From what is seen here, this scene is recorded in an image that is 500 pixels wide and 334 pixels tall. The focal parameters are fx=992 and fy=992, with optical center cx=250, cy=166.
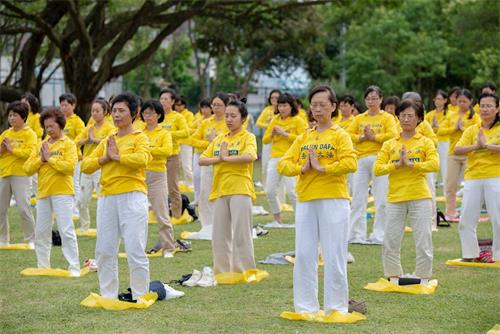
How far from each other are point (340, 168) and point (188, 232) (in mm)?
6909

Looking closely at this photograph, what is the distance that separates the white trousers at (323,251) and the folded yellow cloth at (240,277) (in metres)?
A: 2.11

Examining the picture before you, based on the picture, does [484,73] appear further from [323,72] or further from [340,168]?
[340,168]

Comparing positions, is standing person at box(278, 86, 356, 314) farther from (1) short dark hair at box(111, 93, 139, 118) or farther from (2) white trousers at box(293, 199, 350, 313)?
(1) short dark hair at box(111, 93, 139, 118)

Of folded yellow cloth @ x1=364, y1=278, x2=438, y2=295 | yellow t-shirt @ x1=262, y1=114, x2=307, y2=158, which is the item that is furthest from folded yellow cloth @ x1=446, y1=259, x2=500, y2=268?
yellow t-shirt @ x1=262, y1=114, x2=307, y2=158

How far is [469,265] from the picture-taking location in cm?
1194

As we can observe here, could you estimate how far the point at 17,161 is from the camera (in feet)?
42.8

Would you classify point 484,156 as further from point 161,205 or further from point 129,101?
point 129,101

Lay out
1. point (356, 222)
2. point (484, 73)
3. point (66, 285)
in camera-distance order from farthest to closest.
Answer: point (484, 73), point (356, 222), point (66, 285)

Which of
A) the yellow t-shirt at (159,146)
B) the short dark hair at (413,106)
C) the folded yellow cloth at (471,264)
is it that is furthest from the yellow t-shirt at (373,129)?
the short dark hair at (413,106)

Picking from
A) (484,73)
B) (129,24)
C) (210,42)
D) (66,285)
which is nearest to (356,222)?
(66,285)

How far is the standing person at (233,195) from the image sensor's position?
1091cm

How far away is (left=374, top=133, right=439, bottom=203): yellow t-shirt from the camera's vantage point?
34.0 feet

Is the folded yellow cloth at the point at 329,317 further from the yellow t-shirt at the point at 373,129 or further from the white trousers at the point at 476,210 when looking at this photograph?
the yellow t-shirt at the point at 373,129

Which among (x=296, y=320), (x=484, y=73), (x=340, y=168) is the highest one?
(x=484, y=73)
